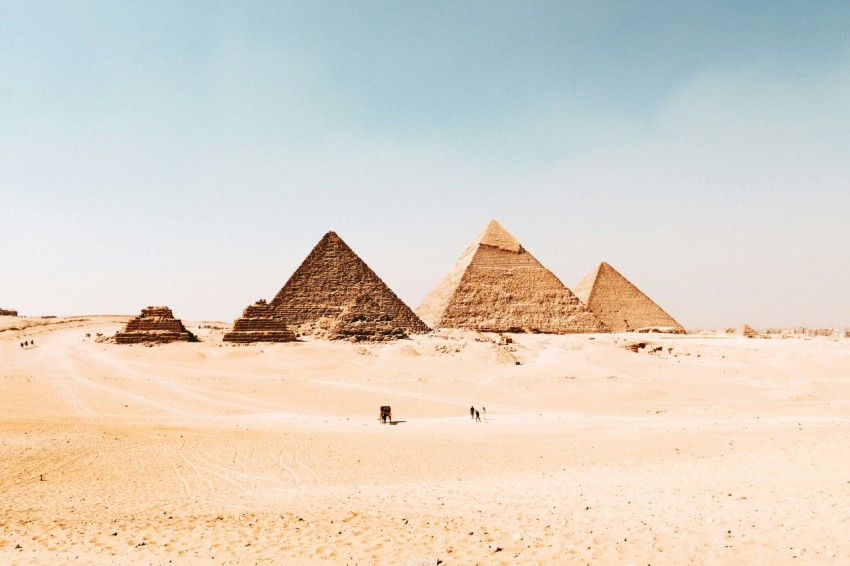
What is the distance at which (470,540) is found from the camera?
521cm

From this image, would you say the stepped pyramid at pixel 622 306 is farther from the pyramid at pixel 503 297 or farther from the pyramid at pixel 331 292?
the pyramid at pixel 331 292

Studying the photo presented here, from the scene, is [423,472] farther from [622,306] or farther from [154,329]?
[622,306]

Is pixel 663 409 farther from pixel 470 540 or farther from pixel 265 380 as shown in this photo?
pixel 265 380

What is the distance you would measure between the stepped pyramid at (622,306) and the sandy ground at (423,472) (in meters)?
40.4

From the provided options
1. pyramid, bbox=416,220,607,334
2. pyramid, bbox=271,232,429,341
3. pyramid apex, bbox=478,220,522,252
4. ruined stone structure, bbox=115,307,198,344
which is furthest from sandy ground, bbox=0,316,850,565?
pyramid apex, bbox=478,220,522,252

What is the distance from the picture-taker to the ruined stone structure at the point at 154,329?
36219 millimetres

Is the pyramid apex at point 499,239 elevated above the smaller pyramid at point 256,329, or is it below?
above

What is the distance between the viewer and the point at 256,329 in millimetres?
36562

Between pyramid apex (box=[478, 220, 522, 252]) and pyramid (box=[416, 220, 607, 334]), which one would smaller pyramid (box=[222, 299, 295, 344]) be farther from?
pyramid apex (box=[478, 220, 522, 252])

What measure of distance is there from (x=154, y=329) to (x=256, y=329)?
6721 millimetres

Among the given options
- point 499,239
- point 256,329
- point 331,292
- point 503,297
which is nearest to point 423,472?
point 256,329

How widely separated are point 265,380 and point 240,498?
16.6 m

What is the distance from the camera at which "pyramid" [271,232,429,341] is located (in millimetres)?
43344

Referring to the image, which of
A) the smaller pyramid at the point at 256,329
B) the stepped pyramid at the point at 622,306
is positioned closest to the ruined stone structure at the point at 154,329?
the smaller pyramid at the point at 256,329
